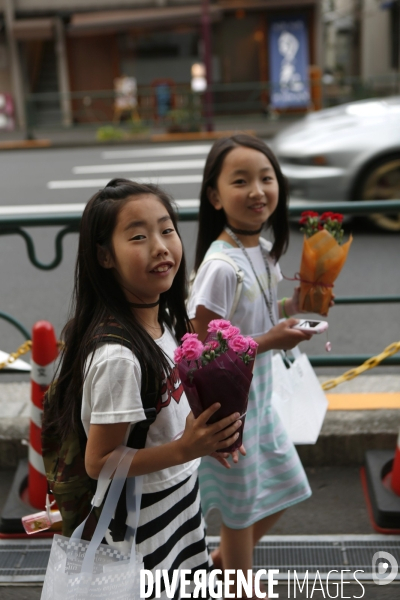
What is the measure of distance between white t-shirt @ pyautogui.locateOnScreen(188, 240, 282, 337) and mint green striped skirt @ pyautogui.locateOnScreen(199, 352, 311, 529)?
14cm

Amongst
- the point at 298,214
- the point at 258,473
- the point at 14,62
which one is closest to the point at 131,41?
the point at 14,62

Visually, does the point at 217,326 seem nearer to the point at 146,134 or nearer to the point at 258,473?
the point at 258,473

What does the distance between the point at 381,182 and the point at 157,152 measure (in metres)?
8.76

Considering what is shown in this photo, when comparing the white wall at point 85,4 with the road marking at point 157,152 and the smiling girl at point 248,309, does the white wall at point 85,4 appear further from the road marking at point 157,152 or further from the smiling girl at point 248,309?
the smiling girl at point 248,309

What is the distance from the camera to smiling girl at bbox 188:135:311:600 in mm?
2336

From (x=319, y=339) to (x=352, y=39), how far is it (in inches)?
958

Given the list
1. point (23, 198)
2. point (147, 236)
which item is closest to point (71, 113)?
point (23, 198)

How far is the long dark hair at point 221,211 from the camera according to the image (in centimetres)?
242

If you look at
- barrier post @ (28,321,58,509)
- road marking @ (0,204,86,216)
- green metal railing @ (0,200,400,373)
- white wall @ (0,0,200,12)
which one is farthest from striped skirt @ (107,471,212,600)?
white wall @ (0,0,200,12)

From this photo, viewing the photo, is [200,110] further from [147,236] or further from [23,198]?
[147,236]

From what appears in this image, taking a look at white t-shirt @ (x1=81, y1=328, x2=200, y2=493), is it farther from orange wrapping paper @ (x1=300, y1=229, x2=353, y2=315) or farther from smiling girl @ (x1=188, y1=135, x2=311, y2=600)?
orange wrapping paper @ (x1=300, y1=229, x2=353, y2=315)

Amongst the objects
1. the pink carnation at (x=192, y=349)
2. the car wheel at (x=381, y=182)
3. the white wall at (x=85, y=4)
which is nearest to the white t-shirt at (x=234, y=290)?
the pink carnation at (x=192, y=349)

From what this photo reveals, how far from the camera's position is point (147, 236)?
6.06 ft

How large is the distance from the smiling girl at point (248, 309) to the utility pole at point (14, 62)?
20471mm
